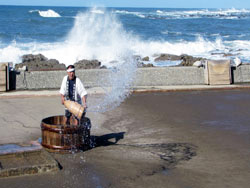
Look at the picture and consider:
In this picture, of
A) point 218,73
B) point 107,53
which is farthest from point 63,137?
point 107,53

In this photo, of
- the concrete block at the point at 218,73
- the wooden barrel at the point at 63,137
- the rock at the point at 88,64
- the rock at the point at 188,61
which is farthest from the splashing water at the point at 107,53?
the wooden barrel at the point at 63,137

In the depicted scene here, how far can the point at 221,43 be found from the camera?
41.2m

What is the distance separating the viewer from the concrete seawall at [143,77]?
1367cm

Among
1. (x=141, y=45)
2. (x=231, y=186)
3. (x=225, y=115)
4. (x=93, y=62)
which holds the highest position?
(x=141, y=45)

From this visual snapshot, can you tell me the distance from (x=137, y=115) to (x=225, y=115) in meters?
2.12

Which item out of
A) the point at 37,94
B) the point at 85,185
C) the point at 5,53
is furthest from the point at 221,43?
the point at 85,185

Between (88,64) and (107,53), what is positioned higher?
(107,53)

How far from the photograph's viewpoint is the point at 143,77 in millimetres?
14289

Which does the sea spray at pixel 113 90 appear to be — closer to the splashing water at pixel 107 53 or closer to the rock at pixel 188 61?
the splashing water at pixel 107 53

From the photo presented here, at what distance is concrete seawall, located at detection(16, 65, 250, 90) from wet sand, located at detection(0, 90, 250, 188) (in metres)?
1.35

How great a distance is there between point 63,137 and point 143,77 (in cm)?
715

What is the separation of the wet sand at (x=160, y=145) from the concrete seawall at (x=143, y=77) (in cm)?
135

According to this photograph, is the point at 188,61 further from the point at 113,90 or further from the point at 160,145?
the point at 160,145

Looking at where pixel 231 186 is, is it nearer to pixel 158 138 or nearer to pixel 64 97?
pixel 158 138
